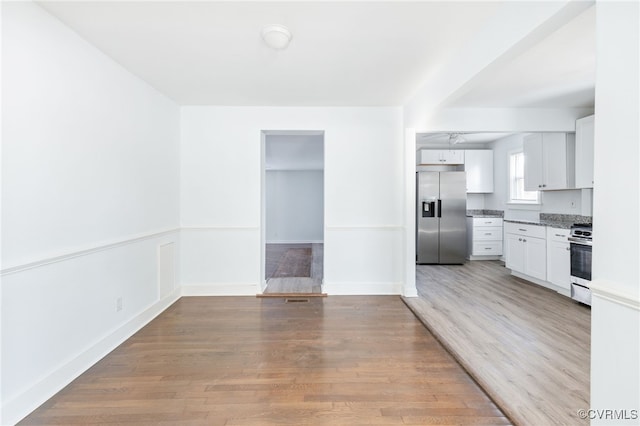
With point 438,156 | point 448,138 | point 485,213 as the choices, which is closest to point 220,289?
point 438,156

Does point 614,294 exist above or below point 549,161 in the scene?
below

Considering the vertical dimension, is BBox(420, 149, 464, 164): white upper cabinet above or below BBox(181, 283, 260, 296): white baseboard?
above

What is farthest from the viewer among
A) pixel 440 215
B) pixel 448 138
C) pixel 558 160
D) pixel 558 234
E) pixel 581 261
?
pixel 448 138

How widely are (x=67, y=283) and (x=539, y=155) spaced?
5976 millimetres

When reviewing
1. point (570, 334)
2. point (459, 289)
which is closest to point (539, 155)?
point (459, 289)

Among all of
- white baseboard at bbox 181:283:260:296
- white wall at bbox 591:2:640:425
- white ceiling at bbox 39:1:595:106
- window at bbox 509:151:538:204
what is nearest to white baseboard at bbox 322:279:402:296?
white baseboard at bbox 181:283:260:296

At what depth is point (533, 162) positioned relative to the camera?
15.4ft

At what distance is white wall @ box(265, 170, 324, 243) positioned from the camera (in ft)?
29.3

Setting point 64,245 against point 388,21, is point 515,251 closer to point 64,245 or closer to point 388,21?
point 388,21

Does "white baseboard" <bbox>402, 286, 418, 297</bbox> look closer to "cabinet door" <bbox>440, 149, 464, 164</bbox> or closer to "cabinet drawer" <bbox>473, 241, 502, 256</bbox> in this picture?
"cabinet drawer" <bbox>473, 241, 502, 256</bbox>

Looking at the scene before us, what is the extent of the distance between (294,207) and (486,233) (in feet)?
17.1

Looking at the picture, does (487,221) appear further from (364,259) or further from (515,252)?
(364,259)

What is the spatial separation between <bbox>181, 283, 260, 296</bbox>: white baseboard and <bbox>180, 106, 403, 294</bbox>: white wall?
0.5 inches

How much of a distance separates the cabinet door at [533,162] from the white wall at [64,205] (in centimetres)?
547
